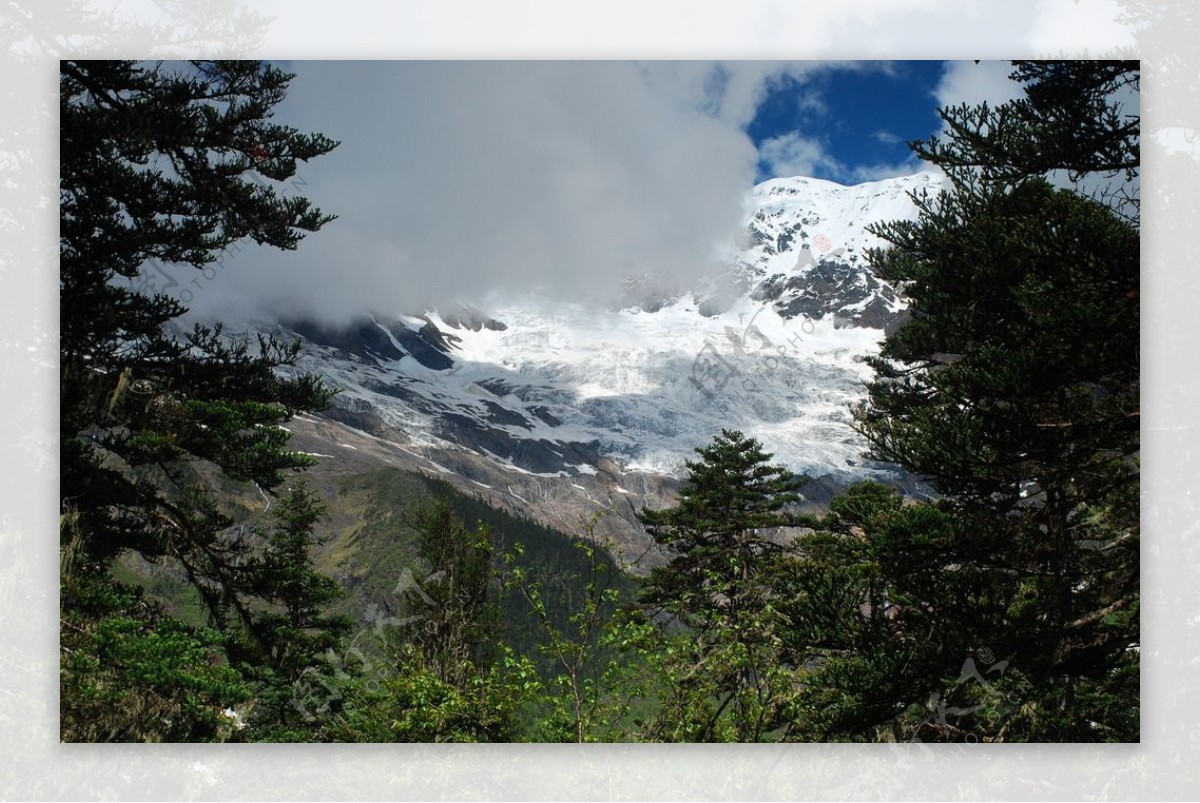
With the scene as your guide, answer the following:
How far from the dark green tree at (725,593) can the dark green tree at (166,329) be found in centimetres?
303

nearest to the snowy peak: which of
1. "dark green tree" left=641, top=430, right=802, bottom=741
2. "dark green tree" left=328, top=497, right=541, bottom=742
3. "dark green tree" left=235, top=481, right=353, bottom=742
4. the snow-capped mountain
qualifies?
the snow-capped mountain

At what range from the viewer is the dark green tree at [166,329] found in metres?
5.71

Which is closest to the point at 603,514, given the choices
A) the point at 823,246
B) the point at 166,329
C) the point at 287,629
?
the point at 287,629

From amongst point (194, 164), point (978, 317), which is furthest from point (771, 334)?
point (194, 164)

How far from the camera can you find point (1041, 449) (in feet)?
16.1

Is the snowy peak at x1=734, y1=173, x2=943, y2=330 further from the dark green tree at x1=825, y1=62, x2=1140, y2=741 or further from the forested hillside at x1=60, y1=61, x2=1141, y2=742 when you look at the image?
the dark green tree at x1=825, y1=62, x2=1140, y2=741

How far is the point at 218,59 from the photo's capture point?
589 cm

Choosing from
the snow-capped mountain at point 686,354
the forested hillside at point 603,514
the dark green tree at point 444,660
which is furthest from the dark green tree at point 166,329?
the dark green tree at point 444,660

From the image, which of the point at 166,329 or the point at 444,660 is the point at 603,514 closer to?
the point at 444,660

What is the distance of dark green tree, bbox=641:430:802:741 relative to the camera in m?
5.33

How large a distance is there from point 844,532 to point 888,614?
1.08m

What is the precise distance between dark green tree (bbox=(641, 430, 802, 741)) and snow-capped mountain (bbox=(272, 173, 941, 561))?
1.26 ft

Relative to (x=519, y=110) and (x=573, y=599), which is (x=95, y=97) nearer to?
(x=519, y=110)

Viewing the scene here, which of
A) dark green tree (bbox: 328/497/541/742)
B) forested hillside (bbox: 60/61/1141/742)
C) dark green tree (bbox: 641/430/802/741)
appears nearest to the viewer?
forested hillside (bbox: 60/61/1141/742)
